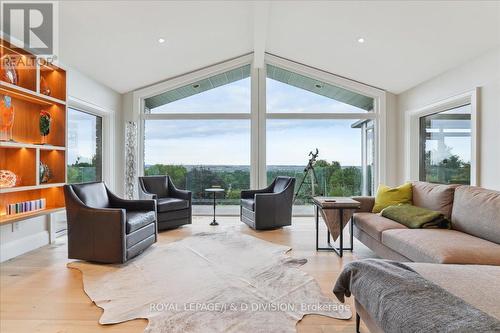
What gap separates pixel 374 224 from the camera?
3195mm

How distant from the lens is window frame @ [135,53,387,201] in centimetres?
588

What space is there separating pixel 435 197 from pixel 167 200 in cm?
381

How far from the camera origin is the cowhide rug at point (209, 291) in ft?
6.65

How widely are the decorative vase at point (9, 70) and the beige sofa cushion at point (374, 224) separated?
4198 millimetres

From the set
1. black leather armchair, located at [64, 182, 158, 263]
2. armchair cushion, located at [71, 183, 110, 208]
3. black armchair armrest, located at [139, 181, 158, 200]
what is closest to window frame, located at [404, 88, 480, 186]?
black leather armchair, located at [64, 182, 158, 263]

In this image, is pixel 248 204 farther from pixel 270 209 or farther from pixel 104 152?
pixel 104 152

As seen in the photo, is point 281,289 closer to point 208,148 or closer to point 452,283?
point 452,283

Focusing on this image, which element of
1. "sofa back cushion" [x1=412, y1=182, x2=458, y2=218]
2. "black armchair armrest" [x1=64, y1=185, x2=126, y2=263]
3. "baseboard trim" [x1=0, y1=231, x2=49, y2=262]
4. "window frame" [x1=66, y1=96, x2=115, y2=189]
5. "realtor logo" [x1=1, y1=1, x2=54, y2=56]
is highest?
"realtor logo" [x1=1, y1=1, x2=54, y2=56]

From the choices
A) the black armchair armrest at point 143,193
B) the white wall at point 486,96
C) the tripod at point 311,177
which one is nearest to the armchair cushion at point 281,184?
the tripod at point 311,177

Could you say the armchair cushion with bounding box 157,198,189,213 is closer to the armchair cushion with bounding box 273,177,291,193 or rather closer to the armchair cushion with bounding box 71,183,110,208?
the armchair cushion with bounding box 71,183,110,208

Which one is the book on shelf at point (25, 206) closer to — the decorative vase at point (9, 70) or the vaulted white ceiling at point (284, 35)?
the decorative vase at point (9, 70)

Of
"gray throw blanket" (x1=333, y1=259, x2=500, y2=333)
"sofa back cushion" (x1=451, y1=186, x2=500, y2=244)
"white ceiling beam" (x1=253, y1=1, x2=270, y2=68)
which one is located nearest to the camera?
"gray throw blanket" (x1=333, y1=259, x2=500, y2=333)

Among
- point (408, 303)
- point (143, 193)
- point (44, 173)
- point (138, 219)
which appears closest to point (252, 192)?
point (143, 193)

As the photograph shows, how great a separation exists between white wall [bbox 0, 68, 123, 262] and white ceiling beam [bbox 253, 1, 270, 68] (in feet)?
8.96
